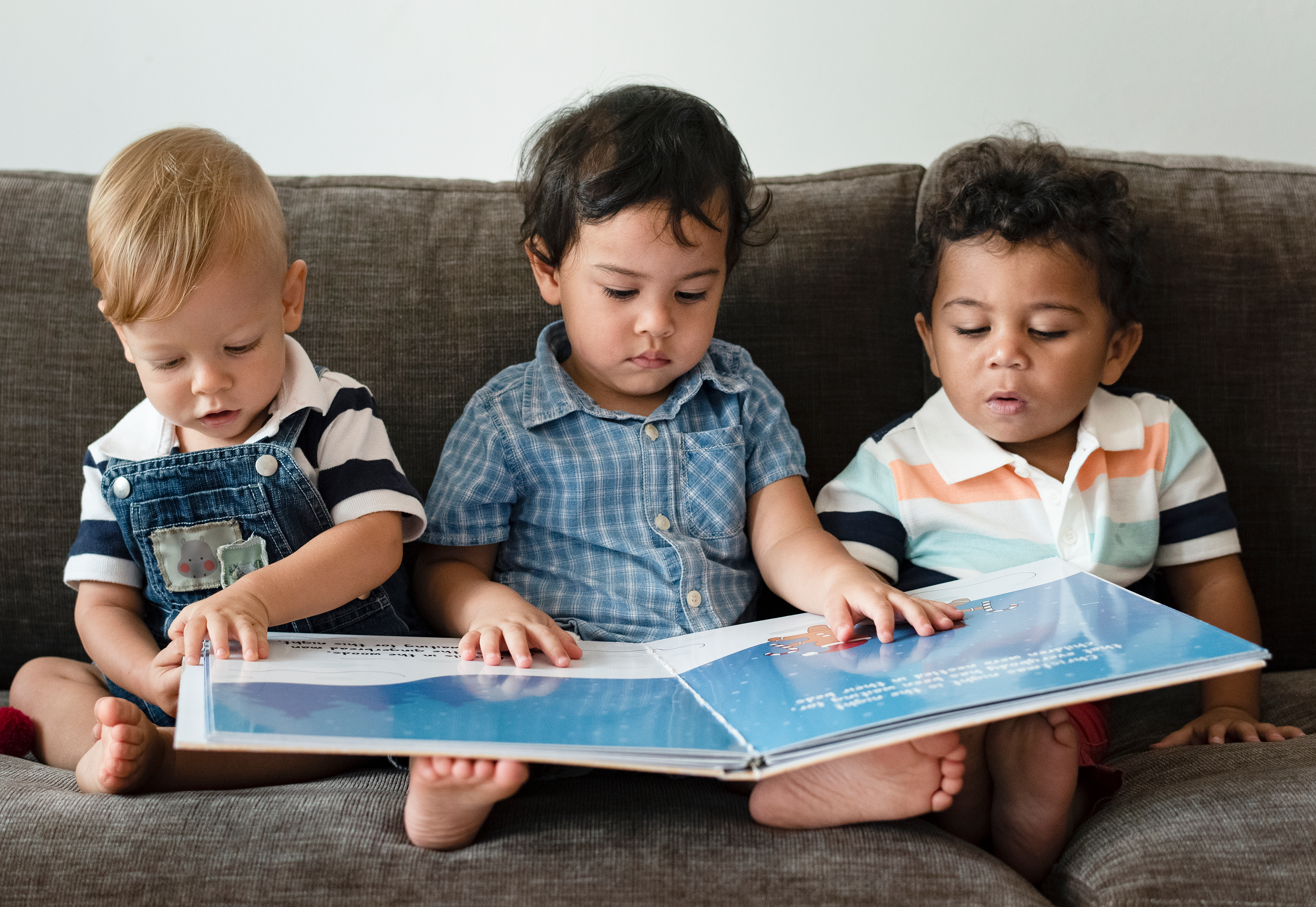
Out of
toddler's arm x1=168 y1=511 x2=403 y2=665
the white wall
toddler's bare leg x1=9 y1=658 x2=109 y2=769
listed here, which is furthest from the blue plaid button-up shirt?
the white wall

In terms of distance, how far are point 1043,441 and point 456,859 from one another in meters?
0.89

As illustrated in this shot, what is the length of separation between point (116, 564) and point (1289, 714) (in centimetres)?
133

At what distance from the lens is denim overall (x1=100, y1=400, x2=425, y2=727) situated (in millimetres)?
1104

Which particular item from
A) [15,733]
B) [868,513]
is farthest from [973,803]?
[15,733]

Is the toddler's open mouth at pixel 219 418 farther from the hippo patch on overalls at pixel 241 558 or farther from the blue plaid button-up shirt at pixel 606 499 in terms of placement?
the blue plaid button-up shirt at pixel 606 499

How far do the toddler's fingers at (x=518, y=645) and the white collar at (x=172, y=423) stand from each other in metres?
0.36

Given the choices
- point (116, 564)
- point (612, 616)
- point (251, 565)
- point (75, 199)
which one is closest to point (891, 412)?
point (612, 616)

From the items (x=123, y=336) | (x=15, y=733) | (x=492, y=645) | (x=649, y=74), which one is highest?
(x=649, y=74)

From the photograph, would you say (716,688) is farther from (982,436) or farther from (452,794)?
(982,436)

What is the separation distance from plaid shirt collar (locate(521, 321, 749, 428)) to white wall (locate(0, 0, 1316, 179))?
2.34ft

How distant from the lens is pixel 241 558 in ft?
3.67

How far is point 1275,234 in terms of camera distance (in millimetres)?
1442

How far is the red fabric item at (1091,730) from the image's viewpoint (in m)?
1.15

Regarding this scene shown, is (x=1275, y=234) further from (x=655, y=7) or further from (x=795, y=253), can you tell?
(x=655, y=7)
